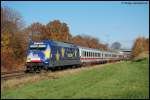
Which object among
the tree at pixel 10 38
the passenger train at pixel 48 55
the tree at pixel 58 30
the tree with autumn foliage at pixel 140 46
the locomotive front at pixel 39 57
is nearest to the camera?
the locomotive front at pixel 39 57

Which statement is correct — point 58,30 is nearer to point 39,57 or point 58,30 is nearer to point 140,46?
point 39,57

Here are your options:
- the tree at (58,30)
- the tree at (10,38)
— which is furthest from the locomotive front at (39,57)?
the tree at (58,30)

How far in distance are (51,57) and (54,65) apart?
1.22 meters

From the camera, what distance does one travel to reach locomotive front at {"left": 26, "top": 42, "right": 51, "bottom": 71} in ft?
98.2

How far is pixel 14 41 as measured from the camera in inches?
1993

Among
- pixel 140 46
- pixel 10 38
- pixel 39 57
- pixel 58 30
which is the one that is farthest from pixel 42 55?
pixel 140 46

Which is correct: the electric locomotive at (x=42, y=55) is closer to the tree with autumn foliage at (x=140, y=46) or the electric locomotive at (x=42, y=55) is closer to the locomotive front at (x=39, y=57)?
the locomotive front at (x=39, y=57)

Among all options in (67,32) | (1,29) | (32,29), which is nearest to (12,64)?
(1,29)

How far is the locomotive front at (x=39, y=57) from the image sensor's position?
98.2 feet

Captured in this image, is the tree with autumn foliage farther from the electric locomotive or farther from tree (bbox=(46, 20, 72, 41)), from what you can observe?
the electric locomotive

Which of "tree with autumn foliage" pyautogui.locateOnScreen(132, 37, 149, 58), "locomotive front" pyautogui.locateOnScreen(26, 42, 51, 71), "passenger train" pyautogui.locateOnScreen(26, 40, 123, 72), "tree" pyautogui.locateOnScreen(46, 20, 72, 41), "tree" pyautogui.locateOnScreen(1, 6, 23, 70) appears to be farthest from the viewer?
"tree with autumn foliage" pyautogui.locateOnScreen(132, 37, 149, 58)

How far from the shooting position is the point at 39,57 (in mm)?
30188

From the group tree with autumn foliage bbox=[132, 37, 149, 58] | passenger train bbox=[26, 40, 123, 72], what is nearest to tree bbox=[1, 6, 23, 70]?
passenger train bbox=[26, 40, 123, 72]

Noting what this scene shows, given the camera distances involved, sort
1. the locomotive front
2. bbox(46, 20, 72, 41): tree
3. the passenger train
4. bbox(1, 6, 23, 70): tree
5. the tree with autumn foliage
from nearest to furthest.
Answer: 1. the locomotive front
2. the passenger train
3. bbox(1, 6, 23, 70): tree
4. bbox(46, 20, 72, 41): tree
5. the tree with autumn foliage
